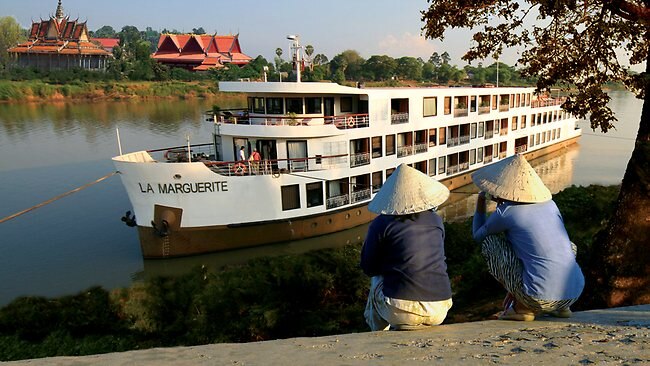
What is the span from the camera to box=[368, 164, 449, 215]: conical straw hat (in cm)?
299

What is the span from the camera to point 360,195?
14805 millimetres

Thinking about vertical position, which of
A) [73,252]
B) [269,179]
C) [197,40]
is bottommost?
[73,252]

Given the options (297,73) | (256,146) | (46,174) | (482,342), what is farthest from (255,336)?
(46,174)

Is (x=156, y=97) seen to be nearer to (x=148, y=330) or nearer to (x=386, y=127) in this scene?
(x=386, y=127)

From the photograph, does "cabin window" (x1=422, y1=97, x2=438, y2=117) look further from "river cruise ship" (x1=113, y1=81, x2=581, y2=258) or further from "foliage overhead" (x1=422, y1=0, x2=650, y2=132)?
"foliage overhead" (x1=422, y1=0, x2=650, y2=132)

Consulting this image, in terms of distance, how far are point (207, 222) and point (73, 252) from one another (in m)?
4.64

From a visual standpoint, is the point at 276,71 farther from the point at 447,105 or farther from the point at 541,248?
the point at 541,248

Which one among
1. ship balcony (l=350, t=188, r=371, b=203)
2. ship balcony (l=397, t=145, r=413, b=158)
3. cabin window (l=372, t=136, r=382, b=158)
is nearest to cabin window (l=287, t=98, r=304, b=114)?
cabin window (l=372, t=136, r=382, b=158)

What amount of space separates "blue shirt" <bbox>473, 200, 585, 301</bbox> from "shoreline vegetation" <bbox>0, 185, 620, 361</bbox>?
7.16 feet

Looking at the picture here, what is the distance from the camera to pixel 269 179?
40.8ft

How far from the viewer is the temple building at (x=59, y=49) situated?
6750 centimetres

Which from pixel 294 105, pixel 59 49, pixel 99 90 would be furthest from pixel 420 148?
pixel 59 49

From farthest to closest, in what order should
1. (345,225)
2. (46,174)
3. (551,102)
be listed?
(551,102), (46,174), (345,225)

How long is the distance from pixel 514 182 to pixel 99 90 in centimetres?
6013
